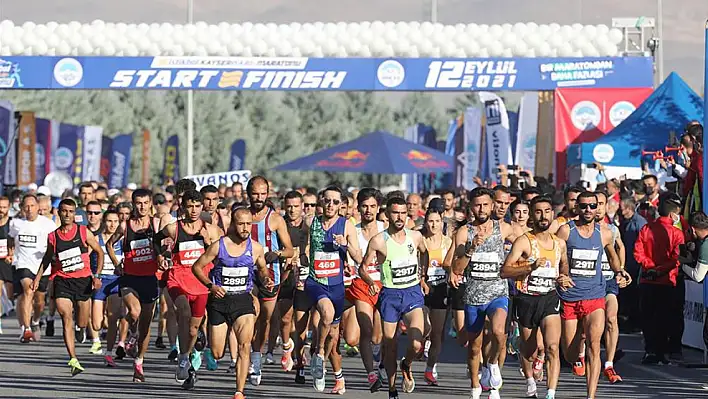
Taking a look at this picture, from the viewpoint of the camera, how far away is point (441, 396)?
1249 centimetres

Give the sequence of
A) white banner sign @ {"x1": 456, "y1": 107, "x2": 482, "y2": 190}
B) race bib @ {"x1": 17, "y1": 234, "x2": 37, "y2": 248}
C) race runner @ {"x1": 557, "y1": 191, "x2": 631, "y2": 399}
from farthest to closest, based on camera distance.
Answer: white banner sign @ {"x1": 456, "y1": 107, "x2": 482, "y2": 190}, race bib @ {"x1": 17, "y1": 234, "x2": 37, "y2": 248}, race runner @ {"x1": 557, "y1": 191, "x2": 631, "y2": 399}

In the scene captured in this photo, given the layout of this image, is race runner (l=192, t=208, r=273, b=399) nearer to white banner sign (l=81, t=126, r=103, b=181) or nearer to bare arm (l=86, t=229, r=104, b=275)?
bare arm (l=86, t=229, r=104, b=275)

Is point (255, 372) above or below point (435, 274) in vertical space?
below

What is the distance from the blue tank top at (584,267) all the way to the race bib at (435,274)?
2.55 meters

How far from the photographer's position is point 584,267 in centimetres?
1172

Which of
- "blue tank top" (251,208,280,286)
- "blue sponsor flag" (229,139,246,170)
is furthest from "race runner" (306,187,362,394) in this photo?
"blue sponsor flag" (229,139,246,170)

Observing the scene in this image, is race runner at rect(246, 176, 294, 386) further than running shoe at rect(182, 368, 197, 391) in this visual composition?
Yes

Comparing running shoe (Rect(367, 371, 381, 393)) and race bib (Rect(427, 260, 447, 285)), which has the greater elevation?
race bib (Rect(427, 260, 447, 285))

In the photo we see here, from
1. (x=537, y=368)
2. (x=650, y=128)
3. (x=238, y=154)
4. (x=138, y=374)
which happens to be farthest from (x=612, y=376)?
(x=238, y=154)

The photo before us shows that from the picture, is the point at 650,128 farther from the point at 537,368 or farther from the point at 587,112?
the point at 537,368

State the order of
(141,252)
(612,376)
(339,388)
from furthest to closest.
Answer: (141,252)
(612,376)
(339,388)

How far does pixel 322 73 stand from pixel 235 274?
14.1 metres

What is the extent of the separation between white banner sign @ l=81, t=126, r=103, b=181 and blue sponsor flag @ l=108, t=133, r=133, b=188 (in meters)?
4.41

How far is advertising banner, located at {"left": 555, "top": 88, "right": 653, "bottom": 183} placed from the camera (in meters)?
24.8
